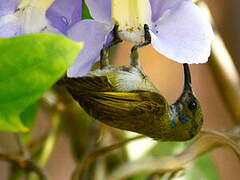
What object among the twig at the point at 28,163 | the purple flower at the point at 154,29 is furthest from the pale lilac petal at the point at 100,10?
the twig at the point at 28,163

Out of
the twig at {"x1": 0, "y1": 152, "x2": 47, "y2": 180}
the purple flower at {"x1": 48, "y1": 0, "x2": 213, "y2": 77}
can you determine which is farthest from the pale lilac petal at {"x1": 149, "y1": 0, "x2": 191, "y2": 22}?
the twig at {"x1": 0, "y1": 152, "x2": 47, "y2": 180}

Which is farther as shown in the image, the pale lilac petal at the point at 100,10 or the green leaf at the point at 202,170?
the green leaf at the point at 202,170

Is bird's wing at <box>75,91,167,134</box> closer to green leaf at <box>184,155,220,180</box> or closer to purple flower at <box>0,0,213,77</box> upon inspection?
purple flower at <box>0,0,213,77</box>

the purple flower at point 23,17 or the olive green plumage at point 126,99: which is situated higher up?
the purple flower at point 23,17

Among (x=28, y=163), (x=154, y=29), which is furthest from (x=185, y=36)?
(x=28, y=163)

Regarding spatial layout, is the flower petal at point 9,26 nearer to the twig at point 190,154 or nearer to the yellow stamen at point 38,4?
the yellow stamen at point 38,4

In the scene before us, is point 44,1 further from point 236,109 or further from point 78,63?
point 236,109

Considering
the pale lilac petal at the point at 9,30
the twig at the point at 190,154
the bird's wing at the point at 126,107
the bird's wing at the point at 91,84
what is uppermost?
the pale lilac petal at the point at 9,30
